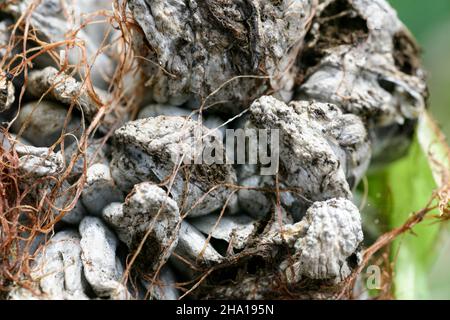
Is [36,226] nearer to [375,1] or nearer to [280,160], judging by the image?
[280,160]

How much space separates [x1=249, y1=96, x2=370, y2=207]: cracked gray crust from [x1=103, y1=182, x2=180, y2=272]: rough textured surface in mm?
177

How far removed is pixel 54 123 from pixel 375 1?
0.54m

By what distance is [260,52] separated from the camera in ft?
2.60

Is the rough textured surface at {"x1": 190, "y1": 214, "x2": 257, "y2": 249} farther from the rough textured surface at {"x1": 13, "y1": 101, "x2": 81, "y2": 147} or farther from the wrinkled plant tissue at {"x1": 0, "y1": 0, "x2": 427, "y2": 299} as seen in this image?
the rough textured surface at {"x1": 13, "y1": 101, "x2": 81, "y2": 147}

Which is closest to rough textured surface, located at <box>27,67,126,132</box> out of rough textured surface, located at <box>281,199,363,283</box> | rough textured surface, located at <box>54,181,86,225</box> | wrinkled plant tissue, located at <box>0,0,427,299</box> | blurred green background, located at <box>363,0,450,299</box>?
wrinkled plant tissue, located at <box>0,0,427,299</box>

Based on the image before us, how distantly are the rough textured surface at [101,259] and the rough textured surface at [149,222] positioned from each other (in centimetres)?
2

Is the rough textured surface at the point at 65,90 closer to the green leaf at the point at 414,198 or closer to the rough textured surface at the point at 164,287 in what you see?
the rough textured surface at the point at 164,287

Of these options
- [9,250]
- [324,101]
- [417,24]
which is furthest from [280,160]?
[417,24]

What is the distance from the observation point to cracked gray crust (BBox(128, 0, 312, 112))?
78 centimetres

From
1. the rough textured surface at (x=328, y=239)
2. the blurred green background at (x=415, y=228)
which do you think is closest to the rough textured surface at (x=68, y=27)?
the rough textured surface at (x=328, y=239)

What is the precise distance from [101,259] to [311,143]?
1.04ft

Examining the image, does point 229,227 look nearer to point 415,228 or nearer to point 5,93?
point 5,93

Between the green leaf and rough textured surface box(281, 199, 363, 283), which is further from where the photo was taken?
the green leaf

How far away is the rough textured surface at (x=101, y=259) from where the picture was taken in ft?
2.28
